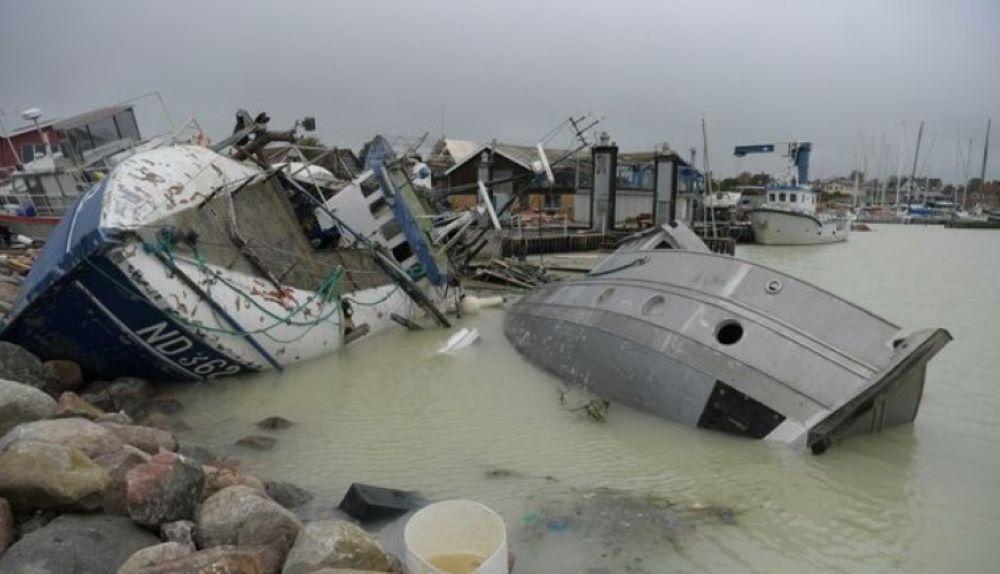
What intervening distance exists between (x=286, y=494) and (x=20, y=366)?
13.7ft

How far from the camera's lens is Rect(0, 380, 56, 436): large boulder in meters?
5.47

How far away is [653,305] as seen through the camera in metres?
9.16

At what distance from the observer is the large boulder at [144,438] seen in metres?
5.59

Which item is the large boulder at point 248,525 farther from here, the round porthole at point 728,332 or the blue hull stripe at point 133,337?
the round porthole at point 728,332

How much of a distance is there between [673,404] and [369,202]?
28.9ft

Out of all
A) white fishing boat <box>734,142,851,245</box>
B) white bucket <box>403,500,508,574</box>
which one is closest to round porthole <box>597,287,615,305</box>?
white bucket <box>403,500,508,574</box>

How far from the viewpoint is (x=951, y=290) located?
932 inches

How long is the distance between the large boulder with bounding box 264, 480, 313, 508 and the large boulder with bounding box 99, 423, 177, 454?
38.5 inches

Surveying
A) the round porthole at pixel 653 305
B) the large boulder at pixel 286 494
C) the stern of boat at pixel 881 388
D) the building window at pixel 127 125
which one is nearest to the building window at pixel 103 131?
the building window at pixel 127 125

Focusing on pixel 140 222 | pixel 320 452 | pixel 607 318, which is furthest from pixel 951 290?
pixel 140 222

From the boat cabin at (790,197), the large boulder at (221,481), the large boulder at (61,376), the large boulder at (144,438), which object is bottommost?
the boat cabin at (790,197)

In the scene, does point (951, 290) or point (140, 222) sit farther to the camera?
point (951, 290)

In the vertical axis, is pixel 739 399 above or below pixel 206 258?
→ below

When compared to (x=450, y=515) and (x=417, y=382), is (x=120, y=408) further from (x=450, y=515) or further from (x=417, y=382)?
(x=450, y=515)
